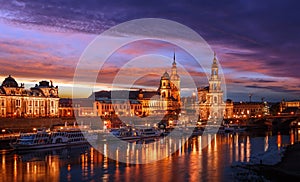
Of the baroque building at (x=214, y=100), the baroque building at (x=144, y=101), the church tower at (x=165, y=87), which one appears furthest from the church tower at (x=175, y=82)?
the baroque building at (x=214, y=100)

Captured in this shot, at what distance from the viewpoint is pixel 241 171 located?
3222 cm

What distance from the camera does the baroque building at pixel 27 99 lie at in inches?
2972

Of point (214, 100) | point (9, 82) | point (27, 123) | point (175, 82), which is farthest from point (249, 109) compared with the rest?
point (27, 123)

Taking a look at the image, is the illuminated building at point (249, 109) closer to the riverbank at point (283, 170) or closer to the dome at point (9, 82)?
the dome at point (9, 82)

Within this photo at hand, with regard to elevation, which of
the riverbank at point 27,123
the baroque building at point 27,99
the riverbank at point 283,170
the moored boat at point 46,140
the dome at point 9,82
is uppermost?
the dome at point 9,82

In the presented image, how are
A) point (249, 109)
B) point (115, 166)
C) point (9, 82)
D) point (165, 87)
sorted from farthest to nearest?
point (249, 109) → point (165, 87) → point (9, 82) → point (115, 166)

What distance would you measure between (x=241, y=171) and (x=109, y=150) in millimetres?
19161

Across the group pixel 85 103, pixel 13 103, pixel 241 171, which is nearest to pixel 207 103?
pixel 85 103

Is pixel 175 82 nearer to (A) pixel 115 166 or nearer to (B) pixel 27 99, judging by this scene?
(B) pixel 27 99

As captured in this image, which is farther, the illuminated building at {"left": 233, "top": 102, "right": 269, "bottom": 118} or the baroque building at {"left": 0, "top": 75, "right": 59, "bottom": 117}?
the illuminated building at {"left": 233, "top": 102, "right": 269, "bottom": 118}

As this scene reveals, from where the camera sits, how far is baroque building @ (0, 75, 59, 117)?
75500 millimetres

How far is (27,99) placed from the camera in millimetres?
→ 80625

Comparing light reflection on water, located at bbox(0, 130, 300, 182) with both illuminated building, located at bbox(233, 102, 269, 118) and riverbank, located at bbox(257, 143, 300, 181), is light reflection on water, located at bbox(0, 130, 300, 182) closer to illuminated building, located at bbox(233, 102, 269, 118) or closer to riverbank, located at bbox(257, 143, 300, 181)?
riverbank, located at bbox(257, 143, 300, 181)

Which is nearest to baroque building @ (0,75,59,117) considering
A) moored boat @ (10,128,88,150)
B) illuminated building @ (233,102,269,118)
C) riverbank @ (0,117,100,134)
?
riverbank @ (0,117,100,134)
